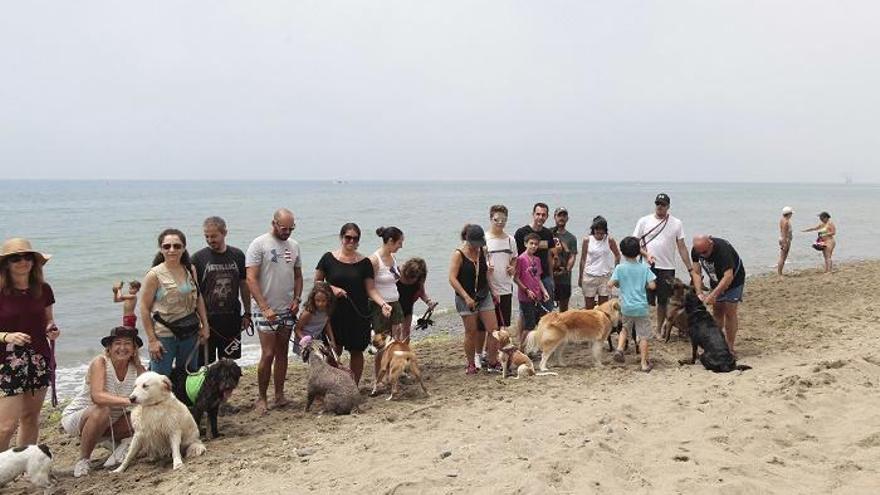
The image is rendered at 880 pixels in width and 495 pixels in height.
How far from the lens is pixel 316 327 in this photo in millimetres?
5785

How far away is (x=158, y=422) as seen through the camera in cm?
455

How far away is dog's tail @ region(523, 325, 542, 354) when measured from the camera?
265 inches

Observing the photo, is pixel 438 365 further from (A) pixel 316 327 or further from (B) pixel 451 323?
(B) pixel 451 323

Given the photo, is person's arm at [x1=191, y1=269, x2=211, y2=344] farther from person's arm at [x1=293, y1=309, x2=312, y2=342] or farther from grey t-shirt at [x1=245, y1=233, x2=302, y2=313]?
person's arm at [x1=293, y1=309, x2=312, y2=342]

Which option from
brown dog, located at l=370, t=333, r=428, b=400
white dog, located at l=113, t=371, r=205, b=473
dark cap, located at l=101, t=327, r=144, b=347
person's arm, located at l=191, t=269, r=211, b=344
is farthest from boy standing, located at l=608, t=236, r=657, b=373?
dark cap, located at l=101, t=327, r=144, b=347

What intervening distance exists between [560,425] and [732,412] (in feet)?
4.83

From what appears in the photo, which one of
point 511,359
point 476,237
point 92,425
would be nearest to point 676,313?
point 511,359

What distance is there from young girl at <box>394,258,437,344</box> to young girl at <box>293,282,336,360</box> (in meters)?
1.00

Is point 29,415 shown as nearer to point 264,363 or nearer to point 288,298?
point 264,363

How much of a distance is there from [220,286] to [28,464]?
6.58 ft

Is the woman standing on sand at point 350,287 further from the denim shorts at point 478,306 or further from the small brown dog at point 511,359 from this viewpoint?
the small brown dog at point 511,359

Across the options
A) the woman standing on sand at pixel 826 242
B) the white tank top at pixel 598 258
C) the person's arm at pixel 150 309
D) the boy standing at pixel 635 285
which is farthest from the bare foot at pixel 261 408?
the woman standing on sand at pixel 826 242

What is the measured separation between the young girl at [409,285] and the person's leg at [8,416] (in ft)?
11.0

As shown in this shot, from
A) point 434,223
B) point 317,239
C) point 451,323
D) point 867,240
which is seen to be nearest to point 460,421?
point 451,323
